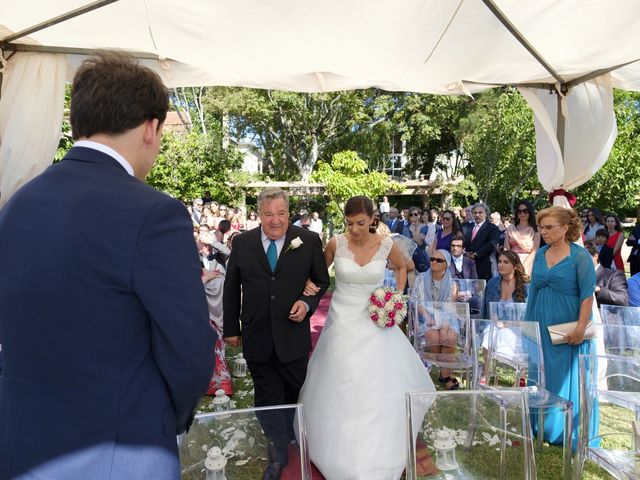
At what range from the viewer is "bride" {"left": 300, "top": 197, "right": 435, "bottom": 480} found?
3.48 meters

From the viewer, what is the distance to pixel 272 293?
3705 mm

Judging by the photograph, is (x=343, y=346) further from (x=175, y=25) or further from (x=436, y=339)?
(x=175, y=25)

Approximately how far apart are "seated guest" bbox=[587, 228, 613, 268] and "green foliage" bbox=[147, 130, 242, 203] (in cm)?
1458

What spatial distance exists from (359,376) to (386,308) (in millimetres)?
583

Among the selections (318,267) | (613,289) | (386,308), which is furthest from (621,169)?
(318,267)

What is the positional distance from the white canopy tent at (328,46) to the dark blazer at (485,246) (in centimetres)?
288

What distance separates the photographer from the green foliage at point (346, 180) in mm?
18797

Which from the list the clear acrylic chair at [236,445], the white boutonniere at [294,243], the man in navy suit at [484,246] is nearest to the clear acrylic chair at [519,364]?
the white boutonniere at [294,243]

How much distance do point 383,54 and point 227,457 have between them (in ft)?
12.8

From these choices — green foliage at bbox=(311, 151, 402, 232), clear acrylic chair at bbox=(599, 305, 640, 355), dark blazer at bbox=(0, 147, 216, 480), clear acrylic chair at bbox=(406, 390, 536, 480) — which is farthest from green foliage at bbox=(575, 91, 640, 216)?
dark blazer at bbox=(0, 147, 216, 480)

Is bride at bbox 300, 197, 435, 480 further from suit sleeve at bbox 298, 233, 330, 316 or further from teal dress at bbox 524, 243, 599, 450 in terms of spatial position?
teal dress at bbox 524, 243, 599, 450

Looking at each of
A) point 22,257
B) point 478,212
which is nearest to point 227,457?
point 22,257

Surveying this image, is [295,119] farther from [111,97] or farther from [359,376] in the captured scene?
[111,97]

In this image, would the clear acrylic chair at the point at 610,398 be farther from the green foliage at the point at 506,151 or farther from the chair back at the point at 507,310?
the green foliage at the point at 506,151
